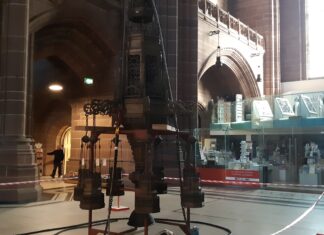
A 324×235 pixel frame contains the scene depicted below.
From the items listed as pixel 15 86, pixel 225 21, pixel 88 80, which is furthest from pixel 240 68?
pixel 15 86

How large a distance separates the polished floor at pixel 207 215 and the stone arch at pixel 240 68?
11.8 metres

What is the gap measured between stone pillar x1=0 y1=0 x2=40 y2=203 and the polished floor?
3.44 ft

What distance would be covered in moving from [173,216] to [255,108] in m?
9.23

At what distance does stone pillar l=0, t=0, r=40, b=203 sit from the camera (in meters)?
10.3

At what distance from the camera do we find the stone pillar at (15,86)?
33.8 ft

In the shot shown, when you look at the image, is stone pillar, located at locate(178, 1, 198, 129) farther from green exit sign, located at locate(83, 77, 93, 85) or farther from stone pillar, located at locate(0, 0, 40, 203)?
stone pillar, located at locate(0, 0, 40, 203)

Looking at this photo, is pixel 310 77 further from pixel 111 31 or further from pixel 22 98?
pixel 22 98

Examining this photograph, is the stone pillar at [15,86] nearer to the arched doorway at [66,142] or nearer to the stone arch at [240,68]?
the arched doorway at [66,142]

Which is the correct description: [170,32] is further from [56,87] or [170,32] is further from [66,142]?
[66,142]

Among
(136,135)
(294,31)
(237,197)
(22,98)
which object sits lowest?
(237,197)

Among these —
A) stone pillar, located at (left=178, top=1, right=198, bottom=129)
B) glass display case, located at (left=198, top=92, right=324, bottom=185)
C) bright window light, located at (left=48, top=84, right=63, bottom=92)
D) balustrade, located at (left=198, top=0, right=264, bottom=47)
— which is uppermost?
balustrade, located at (left=198, top=0, right=264, bottom=47)

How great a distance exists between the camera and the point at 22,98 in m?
10.5

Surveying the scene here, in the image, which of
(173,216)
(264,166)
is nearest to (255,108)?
(264,166)

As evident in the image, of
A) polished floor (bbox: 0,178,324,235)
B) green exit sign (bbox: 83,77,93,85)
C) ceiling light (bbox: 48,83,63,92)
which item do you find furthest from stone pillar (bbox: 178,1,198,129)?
polished floor (bbox: 0,178,324,235)
